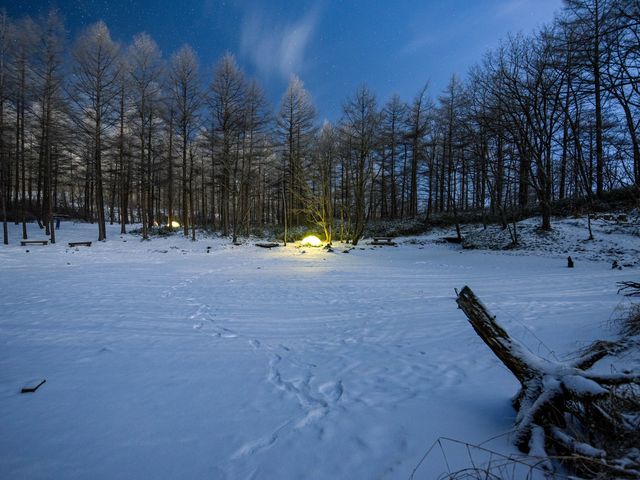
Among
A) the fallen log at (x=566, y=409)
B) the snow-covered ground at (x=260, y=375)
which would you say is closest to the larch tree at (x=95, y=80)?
the snow-covered ground at (x=260, y=375)

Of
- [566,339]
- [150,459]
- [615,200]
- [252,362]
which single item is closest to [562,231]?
[615,200]

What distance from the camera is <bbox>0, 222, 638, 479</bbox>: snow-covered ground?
Result: 5.85 ft

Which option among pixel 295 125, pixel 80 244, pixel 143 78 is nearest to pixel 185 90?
pixel 143 78

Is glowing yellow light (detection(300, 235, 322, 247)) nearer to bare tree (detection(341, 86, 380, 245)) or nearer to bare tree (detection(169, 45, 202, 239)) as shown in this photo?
bare tree (detection(341, 86, 380, 245))

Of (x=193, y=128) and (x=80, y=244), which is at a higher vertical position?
(x=193, y=128)

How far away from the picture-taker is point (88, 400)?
8.02ft

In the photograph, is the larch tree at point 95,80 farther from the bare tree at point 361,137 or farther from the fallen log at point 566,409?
the fallen log at point 566,409

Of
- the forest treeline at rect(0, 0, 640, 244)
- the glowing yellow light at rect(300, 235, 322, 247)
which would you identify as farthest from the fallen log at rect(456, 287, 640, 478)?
the glowing yellow light at rect(300, 235, 322, 247)

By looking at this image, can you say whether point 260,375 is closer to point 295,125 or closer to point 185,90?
point 185,90

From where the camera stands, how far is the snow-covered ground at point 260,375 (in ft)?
5.85

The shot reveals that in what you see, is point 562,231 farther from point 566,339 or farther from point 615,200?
point 566,339

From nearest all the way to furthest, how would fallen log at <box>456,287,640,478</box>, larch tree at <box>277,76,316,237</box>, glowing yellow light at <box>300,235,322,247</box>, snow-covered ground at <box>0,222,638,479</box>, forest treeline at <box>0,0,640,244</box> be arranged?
fallen log at <box>456,287,640,478</box>
snow-covered ground at <box>0,222,638,479</box>
forest treeline at <box>0,0,640,244</box>
glowing yellow light at <box>300,235,322,247</box>
larch tree at <box>277,76,316,237</box>

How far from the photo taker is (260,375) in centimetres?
295

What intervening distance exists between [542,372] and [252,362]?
2.80 m
